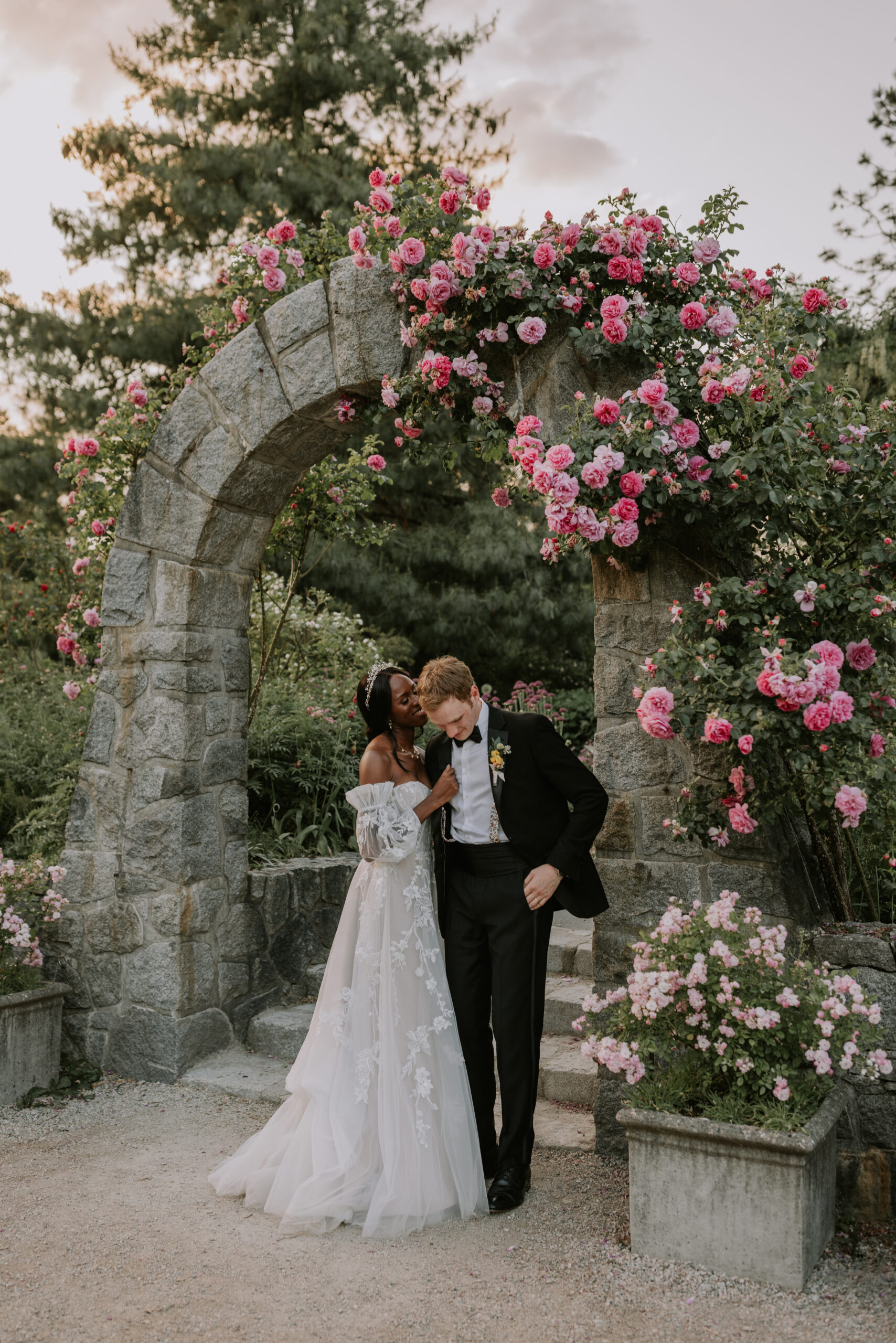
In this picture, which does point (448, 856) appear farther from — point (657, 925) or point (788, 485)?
point (788, 485)

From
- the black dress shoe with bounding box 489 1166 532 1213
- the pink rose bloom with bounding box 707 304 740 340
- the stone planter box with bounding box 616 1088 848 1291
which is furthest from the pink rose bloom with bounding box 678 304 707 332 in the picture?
the black dress shoe with bounding box 489 1166 532 1213

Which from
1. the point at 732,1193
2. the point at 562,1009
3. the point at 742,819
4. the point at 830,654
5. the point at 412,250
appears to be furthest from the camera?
the point at 562,1009

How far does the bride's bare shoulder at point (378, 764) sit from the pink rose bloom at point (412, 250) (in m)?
1.88

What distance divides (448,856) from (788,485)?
1681mm

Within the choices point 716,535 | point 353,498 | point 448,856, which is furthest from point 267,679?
point 716,535

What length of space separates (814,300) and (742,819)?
5.94 ft

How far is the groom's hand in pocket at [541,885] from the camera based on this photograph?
3189 millimetres

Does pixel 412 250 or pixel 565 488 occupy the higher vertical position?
pixel 412 250

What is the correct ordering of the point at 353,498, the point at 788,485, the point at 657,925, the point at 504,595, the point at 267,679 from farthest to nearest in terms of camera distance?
the point at 504,595 → the point at 267,679 → the point at 353,498 → the point at 657,925 → the point at 788,485

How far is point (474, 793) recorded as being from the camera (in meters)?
3.34

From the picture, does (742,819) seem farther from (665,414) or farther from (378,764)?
(665,414)

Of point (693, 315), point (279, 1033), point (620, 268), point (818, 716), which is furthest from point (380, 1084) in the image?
point (620, 268)

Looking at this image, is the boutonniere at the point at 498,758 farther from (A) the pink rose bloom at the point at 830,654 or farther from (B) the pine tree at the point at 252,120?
(B) the pine tree at the point at 252,120

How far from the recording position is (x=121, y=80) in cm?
1274
